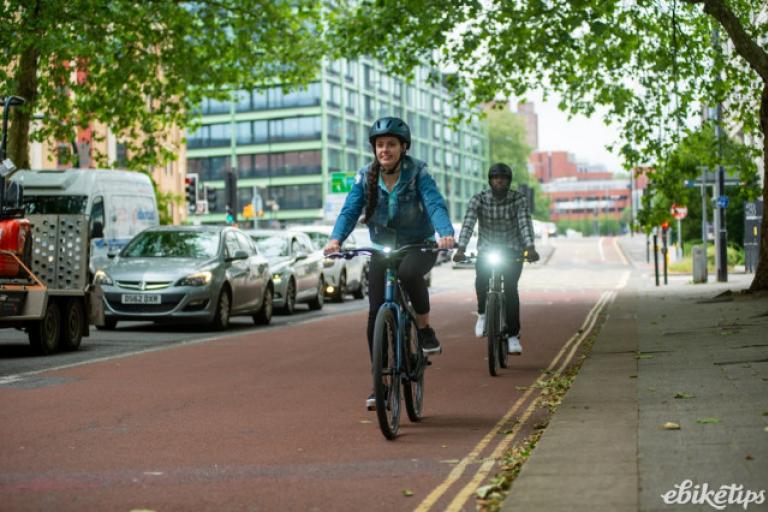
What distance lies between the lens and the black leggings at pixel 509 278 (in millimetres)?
11461

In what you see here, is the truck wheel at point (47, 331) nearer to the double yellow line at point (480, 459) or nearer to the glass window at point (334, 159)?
the double yellow line at point (480, 459)

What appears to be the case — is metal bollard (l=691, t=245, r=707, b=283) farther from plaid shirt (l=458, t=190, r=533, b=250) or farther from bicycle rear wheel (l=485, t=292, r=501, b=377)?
bicycle rear wheel (l=485, t=292, r=501, b=377)

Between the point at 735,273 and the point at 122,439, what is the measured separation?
3532 cm

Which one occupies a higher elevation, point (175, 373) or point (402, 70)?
point (402, 70)

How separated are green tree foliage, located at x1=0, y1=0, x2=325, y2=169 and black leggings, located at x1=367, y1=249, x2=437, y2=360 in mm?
17988

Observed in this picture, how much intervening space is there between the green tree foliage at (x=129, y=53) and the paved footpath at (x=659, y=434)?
15.8 metres

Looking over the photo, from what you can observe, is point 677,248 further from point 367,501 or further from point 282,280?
point 367,501

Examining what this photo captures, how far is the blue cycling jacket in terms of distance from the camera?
782 centimetres

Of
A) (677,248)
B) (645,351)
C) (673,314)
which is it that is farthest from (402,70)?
(677,248)

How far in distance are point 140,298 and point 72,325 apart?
11.1 feet

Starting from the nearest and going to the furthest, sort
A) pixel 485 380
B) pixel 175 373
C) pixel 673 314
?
pixel 485 380 → pixel 175 373 → pixel 673 314

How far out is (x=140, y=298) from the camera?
18062 mm

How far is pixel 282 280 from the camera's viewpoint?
77.2ft

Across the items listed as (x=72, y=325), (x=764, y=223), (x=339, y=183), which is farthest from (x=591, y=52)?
(x=339, y=183)
